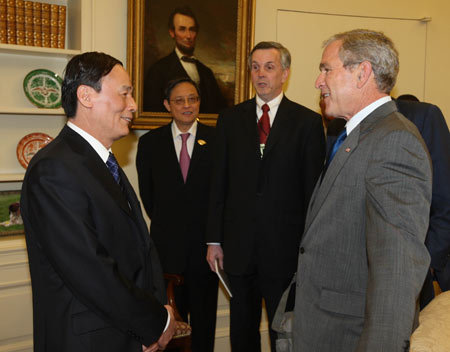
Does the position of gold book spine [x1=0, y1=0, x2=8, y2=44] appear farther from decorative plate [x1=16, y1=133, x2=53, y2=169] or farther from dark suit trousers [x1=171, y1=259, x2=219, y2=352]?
dark suit trousers [x1=171, y1=259, x2=219, y2=352]

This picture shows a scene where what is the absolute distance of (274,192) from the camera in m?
2.85

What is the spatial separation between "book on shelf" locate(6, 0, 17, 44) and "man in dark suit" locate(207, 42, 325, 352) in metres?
1.57

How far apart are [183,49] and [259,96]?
3.78ft

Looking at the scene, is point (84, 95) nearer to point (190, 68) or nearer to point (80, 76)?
point (80, 76)

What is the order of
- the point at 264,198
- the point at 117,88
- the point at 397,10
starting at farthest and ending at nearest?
1. the point at 397,10
2. the point at 264,198
3. the point at 117,88

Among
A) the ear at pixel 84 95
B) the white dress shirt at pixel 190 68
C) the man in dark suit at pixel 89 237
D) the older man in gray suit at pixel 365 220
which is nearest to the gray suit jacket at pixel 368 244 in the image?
the older man in gray suit at pixel 365 220

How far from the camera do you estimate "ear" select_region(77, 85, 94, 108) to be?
1863 millimetres

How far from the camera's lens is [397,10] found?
179 inches

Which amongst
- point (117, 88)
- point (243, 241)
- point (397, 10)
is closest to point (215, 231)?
point (243, 241)

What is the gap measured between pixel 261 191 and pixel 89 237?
139cm

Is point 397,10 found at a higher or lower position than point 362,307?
higher

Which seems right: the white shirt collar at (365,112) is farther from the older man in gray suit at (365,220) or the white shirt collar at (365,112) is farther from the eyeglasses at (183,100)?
the eyeglasses at (183,100)

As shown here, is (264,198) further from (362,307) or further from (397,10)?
(397,10)

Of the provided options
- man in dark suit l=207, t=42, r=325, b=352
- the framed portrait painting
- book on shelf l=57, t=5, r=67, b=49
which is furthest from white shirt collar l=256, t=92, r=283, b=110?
book on shelf l=57, t=5, r=67, b=49
